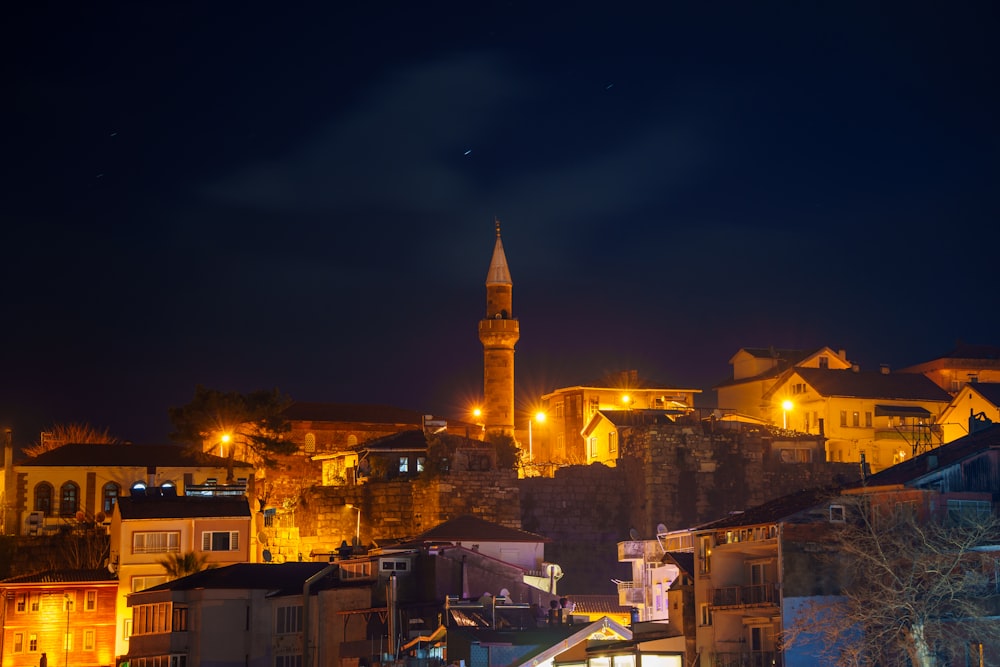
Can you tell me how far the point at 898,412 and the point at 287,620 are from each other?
147ft

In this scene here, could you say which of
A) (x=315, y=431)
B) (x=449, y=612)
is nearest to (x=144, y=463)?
(x=315, y=431)

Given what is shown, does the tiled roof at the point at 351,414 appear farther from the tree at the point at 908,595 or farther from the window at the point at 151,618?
the tree at the point at 908,595

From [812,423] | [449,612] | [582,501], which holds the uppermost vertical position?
[812,423]

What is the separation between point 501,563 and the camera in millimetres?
62344

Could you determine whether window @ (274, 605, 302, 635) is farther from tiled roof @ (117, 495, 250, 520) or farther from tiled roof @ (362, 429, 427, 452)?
tiled roof @ (362, 429, 427, 452)

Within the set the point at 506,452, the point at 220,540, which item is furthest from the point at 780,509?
the point at 506,452

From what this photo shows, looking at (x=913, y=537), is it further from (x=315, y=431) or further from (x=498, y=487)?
(x=315, y=431)

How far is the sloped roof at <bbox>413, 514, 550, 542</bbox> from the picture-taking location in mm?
66812

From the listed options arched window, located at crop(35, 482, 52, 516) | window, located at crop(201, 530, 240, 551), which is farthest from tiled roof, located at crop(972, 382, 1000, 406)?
arched window, located at crop(35, 482, 52, 516)

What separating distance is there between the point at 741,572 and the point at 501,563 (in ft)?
32.6

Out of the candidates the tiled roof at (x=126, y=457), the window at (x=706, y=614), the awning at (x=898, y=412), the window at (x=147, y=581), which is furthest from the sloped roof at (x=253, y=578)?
the awning at (x=898, y=412)

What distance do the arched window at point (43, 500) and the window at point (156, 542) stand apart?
41.5ft

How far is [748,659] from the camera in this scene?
53.6 m

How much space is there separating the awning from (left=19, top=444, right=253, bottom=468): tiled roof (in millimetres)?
34421
